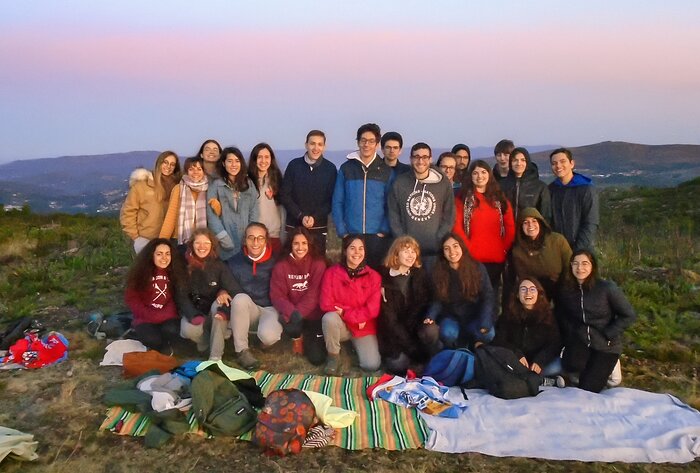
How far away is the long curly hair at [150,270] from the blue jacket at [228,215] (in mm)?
531

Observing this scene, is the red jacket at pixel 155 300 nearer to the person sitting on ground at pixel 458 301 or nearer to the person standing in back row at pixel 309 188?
the person standing in back row at pixel 309 188

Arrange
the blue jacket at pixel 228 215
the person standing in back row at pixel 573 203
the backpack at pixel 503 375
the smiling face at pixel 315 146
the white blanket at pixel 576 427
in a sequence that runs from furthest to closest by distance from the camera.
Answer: the smiling face at pixel 315 146 → the blue jacket at pixel 228 215 → the person standing in back row at pixel 573 203 → the backpack at pixel 503 375 → the white blanket at pixel 576 427

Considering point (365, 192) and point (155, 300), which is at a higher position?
point (365, 192)

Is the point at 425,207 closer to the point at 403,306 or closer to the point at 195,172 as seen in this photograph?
the point at 403,306

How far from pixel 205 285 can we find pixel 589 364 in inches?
146

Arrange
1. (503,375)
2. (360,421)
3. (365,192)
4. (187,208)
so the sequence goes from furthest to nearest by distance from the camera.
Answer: (187,208), (365,192), (503,375), (360,421)

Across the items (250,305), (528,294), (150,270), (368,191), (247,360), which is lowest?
(247,360)

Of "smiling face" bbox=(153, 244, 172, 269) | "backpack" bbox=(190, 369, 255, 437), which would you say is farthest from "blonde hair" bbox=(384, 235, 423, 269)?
"smiling face" bbox=(153, 244, 172, 269)

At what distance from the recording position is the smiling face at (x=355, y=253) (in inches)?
201

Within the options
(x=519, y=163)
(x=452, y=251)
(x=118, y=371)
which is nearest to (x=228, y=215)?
(x=118, y=371)

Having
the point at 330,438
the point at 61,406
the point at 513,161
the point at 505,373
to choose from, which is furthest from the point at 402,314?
the point at 61,406

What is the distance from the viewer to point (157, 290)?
5285 millimetres

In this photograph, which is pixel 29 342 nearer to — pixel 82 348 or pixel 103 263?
pixel 82 348

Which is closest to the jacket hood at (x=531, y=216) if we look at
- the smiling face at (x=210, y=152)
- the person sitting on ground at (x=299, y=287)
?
the person sitting on ground at (x=299, y=287)
